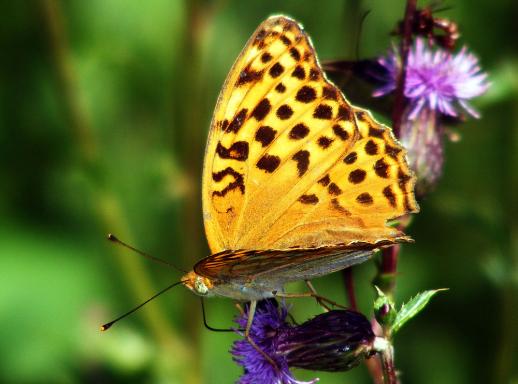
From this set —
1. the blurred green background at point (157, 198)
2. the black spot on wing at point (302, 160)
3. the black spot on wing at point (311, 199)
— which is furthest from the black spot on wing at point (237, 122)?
Result: the blurred green background at point (157, 198)

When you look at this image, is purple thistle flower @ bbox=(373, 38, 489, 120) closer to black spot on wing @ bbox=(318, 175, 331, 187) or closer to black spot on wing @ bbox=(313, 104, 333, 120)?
black spot on wing @ bbox=(313, 104, 333, 120)

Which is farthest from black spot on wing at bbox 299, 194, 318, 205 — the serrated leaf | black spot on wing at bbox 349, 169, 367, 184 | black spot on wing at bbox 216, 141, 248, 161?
the serrated leaf

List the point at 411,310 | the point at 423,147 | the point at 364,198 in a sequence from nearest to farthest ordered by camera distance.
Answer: the point at 411,310
the point at 364,198
the point at 423,147

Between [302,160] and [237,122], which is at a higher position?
[237,122]

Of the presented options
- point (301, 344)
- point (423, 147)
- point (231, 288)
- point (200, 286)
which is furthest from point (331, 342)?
point (423, 147)

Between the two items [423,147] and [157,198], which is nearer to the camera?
[423,147]

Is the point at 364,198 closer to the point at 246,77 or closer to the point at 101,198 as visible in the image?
the point at 246,77
